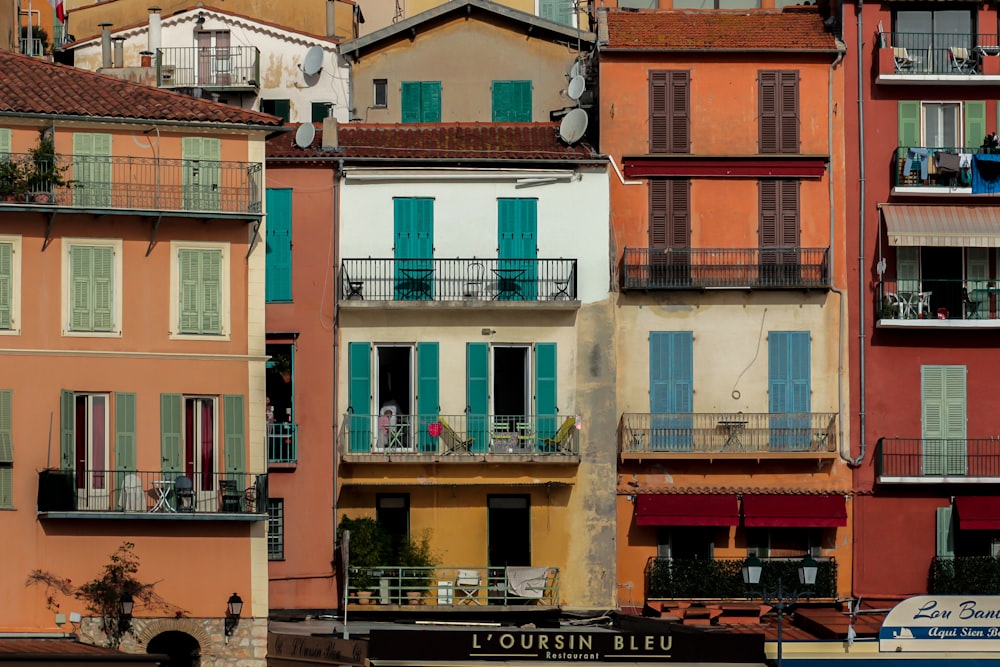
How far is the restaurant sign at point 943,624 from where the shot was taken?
4750 centimetres

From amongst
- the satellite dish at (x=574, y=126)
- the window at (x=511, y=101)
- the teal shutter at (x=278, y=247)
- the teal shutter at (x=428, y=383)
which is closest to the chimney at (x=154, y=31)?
the window at (x=511, y=101)

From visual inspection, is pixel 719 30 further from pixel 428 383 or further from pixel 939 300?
pixel 428 383

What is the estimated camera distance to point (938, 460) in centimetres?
5281

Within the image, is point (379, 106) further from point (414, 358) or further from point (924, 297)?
point (924, 297)

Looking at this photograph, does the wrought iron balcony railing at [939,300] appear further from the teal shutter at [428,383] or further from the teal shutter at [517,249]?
the teal shutter at [428,383]

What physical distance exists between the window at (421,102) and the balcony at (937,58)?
9975mm

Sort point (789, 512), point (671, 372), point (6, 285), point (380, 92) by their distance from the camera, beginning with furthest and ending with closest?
point (380, 92) → point (671, 372) → point (789, 512) → point (6, 285)

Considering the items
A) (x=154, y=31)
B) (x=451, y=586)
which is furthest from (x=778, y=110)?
(x=154, y=31)

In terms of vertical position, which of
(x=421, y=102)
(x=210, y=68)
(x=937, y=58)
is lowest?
(x=421, y=102)

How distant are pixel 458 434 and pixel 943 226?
10883 millimetres

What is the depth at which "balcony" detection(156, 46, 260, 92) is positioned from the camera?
59.8 meters

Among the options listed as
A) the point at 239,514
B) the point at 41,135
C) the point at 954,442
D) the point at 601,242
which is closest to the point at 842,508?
the point at 954,442

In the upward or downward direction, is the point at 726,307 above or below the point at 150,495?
above

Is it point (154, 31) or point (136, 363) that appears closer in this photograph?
point (136, 363)
